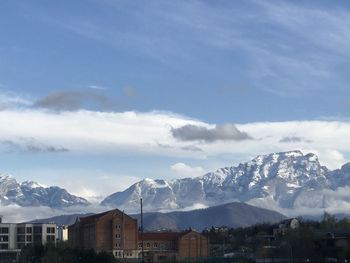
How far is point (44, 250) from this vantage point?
169125mm

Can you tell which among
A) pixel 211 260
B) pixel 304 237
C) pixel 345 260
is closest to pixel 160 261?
pixel 211 260

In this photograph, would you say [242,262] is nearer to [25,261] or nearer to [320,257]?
[320,257]

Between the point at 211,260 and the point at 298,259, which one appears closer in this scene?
the point at 298,259

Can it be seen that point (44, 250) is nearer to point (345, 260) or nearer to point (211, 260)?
point (211, 260)

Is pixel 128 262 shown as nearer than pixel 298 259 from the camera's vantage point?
No

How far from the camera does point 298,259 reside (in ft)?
506

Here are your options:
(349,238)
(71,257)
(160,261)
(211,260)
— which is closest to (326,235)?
(349,238)

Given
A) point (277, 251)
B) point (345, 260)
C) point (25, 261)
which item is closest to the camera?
point (345, 260)

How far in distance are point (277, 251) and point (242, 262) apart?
13.5 m

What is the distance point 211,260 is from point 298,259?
19727 millimetres

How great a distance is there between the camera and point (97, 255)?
6117 inches

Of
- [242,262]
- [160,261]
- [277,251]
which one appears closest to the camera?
[242,262]

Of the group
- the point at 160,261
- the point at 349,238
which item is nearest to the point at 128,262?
the point at 160,261

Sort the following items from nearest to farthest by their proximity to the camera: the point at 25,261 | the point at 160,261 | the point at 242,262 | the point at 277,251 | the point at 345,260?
the point at 345,260 → the point at 242,262 → the point at 277,251 → the point at 25,261 → the point at 160,261
